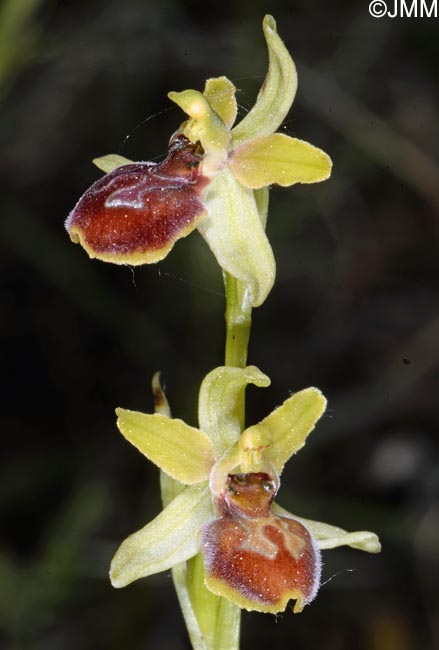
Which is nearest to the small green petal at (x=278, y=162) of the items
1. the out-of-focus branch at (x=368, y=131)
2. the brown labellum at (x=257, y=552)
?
the brown labellum at (x=257, y=552)

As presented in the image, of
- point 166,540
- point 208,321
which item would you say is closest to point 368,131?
point 208,321

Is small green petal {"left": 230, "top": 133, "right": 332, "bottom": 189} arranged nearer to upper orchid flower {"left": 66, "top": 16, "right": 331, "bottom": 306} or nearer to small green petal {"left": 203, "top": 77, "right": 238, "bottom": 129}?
upper orchid flower {"left": 66, "top": 16, "right": 331, "bottom": 306}

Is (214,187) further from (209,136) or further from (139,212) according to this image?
(139,212)

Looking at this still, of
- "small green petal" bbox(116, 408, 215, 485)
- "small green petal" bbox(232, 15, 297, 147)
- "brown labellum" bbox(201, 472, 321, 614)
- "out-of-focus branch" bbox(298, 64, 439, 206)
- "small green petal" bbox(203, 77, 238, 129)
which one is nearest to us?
"brown labellum" bbox(201, 472, 321, 614)

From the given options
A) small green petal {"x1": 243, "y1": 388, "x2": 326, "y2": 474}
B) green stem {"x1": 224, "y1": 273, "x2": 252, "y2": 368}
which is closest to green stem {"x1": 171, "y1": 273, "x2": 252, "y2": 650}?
green stem {"x1": 224, "y1": 273, "x2": 252, "y2": 368}

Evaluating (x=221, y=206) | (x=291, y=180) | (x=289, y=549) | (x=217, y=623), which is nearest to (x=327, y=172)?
(x=291, y=180)

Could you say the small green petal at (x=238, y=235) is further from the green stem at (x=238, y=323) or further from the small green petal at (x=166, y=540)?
the small green petal at (x=166, y=540)

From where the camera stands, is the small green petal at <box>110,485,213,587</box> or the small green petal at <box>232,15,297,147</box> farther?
the small green petal at <box>232,15,297,147</box>
